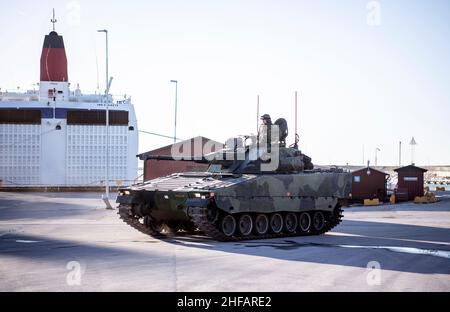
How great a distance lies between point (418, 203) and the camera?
53.7 m

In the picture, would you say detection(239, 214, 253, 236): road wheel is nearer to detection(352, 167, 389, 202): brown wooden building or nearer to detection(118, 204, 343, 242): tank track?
detection(118, 204, 343, 242): tank track

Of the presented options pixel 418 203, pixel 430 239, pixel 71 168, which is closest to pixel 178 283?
pixel 430 239

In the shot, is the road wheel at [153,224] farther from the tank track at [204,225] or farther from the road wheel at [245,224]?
the road wheel at [245,224]

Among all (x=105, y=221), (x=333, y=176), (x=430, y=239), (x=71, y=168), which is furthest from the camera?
(x=71, y=168)

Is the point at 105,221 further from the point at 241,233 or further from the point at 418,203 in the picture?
the point at 418,203

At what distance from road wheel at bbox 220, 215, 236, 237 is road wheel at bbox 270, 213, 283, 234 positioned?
1.65m

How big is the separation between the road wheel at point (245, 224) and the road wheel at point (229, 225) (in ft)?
0.86

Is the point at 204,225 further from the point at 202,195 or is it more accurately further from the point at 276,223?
the point at 276,223

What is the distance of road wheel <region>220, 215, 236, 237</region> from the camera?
810 inches

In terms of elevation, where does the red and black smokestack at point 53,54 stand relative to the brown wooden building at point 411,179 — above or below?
above

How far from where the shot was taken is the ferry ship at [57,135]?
7069 cm

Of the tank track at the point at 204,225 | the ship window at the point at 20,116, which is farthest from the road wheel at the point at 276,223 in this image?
the ship window at the point at 20,116
